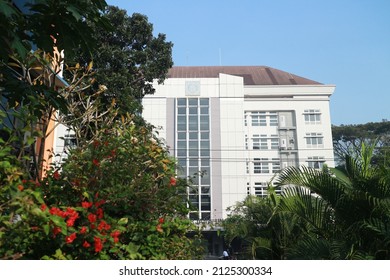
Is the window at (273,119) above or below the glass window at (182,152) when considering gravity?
above

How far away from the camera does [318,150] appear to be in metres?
38.9

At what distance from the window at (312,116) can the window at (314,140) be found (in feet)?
4.51

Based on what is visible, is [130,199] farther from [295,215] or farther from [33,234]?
[295,215]

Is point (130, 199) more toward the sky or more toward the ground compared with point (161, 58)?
more toward the ground

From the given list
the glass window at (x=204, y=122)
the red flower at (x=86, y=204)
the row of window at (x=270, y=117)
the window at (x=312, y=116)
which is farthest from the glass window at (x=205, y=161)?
the red flower at (x=86, y=204)

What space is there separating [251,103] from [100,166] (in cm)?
3807

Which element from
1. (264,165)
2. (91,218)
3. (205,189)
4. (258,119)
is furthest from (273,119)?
(91,218)

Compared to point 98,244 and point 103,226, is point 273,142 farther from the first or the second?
point 98,244

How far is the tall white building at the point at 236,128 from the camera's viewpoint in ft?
120

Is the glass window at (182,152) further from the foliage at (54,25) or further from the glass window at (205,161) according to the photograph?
the foliage at (54,25)

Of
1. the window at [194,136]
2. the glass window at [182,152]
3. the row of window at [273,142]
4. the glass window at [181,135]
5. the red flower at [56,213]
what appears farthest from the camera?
the row of window at [273,142]

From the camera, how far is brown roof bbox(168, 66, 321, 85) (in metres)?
44.2

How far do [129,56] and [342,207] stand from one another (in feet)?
35.7

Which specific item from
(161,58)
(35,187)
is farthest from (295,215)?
(161,58)
